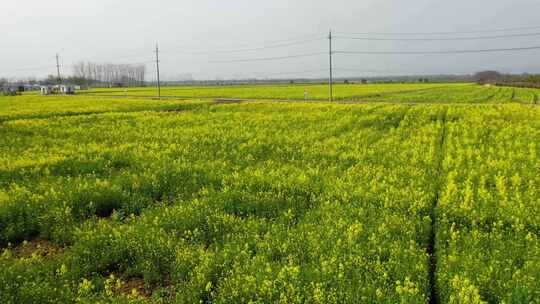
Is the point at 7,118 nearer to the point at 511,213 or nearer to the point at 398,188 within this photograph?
the point at 398,188

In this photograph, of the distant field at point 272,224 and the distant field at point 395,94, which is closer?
the distant field at point 272,224

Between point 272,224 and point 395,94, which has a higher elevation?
point 395,94

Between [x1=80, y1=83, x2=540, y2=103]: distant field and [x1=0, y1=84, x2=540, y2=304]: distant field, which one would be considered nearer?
[x1=0, y1=84, x2=540, y2=304]: distant field

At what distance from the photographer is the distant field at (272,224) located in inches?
216

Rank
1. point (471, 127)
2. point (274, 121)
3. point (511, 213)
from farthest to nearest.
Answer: point (274, 121), point (471, 127), point (511, 213)

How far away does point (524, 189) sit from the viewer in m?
9.41

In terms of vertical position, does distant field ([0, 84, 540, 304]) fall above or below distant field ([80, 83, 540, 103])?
below

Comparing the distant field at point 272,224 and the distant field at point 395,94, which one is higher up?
the distant field at point 395,94

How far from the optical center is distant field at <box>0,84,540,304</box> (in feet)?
18.0

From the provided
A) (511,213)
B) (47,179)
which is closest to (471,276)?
(511,213)

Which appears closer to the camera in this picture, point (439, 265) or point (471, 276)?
point (471, 276)

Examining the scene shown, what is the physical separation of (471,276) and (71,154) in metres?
14.2

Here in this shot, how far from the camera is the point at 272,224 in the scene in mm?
7625

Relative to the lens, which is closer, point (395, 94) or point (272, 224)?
point (272, 224)
